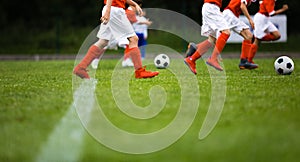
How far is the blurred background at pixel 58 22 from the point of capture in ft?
80.6

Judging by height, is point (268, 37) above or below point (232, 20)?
below

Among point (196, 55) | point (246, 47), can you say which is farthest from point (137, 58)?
point (246, 47)

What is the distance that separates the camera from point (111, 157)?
10.9 feet

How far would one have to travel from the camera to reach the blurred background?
80.6ft

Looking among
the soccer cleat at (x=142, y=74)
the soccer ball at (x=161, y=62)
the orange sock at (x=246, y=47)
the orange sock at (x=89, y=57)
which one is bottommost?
the soccer ball at (x=161, y=62)

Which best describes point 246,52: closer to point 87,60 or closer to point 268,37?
point 268,37

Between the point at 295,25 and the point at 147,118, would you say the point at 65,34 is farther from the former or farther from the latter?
the point at 147,118

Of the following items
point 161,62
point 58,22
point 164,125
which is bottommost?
point 58,22

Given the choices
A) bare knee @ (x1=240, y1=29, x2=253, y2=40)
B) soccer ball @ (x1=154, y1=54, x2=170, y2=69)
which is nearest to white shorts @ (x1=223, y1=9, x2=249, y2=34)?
bare knee @ (x1=240, y1=29, x2=253, y2=40)

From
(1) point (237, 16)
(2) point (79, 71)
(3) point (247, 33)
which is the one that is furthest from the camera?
(3) point (247, 33)

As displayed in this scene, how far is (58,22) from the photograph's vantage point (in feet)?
80.6

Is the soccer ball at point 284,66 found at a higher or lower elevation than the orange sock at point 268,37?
higher

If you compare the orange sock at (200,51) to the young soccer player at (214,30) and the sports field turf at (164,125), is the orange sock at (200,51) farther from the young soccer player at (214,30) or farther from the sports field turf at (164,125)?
the sports field turf at (164,125)

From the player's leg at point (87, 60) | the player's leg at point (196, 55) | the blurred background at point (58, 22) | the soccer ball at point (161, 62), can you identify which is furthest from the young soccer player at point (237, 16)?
the blurred background at point (58, 22)
